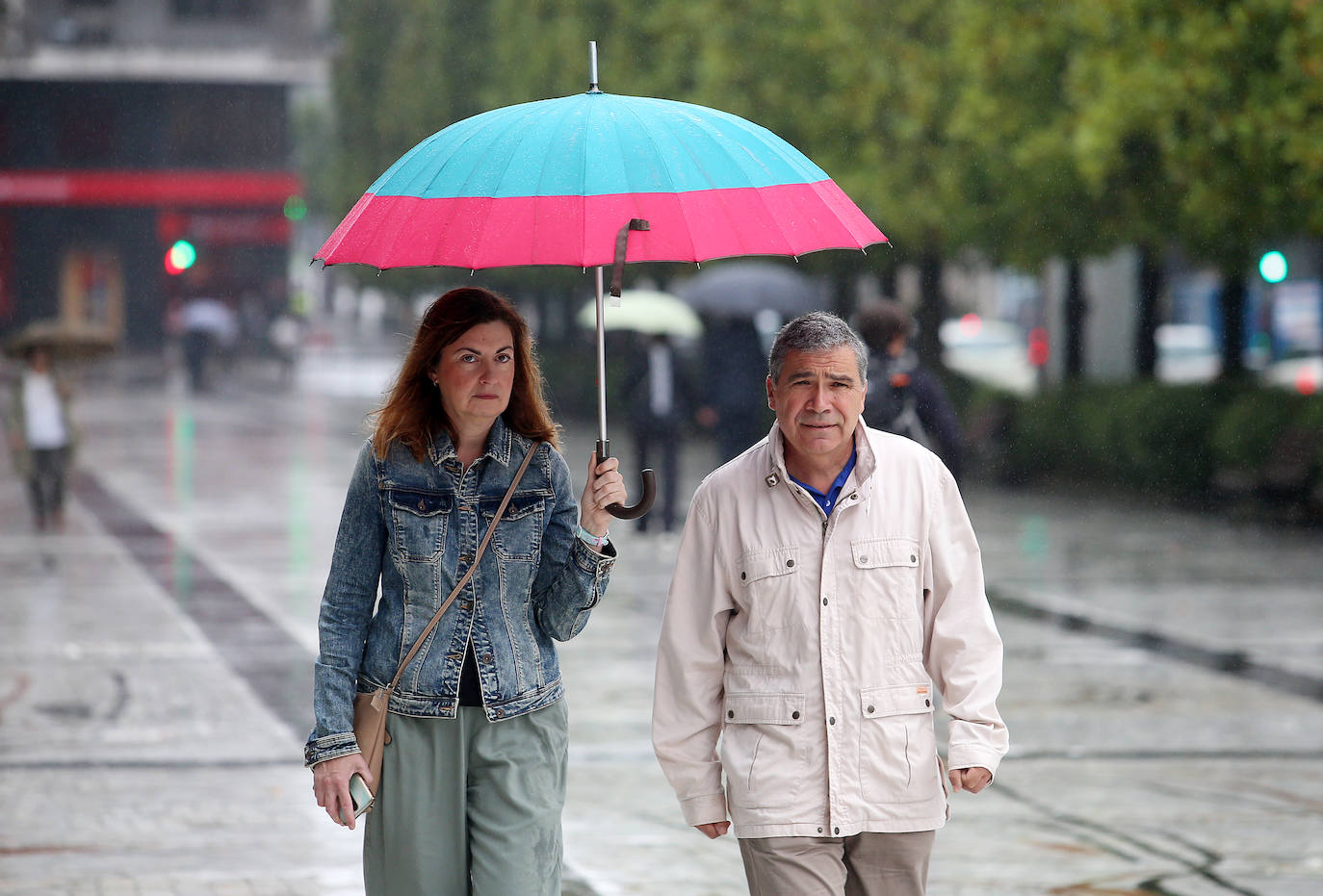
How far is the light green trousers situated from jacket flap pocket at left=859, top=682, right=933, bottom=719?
2.17 ft

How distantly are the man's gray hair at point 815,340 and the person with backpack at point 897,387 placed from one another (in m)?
4.22

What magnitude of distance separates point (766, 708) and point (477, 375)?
0.87 metres

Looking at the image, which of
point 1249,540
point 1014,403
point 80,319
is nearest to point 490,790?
point 1249,540

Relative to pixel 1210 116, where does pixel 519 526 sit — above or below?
below

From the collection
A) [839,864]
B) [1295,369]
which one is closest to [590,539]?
[839,864]

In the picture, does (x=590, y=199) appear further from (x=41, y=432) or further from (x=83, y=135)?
(x=83, y=135)

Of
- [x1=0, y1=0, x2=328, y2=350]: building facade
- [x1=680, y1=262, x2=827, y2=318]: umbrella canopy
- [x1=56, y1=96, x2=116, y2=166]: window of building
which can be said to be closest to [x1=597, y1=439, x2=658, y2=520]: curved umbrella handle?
[x1=680, y1=262, x2=827, y2=318]: umbrella canopy

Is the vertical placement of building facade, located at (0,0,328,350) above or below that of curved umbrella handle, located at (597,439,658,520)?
above

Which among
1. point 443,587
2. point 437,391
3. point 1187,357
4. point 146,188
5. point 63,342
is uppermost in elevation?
point 146,188

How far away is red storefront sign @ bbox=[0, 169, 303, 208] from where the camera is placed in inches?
2124

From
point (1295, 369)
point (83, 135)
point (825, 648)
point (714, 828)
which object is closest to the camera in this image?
point (825, 648)

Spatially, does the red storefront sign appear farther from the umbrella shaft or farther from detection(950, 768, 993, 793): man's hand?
detection(950, 768, 993, 793): man's hand

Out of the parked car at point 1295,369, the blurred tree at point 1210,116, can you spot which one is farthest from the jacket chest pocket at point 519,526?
the parked car at point 1295,369

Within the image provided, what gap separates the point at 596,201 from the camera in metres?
3.94
